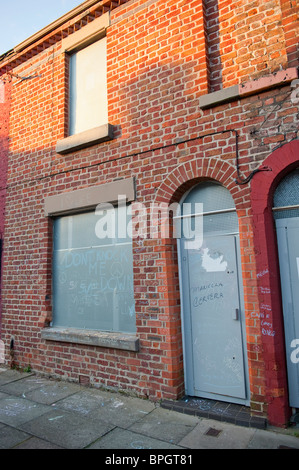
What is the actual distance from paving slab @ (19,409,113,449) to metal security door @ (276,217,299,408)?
2.16 meters

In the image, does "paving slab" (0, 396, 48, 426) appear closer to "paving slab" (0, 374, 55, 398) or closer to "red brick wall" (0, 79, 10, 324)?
"paving slab" (0, 374, 55, 398)

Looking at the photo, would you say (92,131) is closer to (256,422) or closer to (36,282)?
(36,282)

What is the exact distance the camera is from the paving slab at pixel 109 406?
12.4 feet

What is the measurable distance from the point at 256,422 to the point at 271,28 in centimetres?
473

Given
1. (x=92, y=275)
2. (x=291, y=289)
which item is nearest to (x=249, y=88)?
(x=291, y=289)

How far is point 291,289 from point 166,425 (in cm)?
213

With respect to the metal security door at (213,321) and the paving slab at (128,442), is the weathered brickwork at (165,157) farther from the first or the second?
the paving slab at (128,442)

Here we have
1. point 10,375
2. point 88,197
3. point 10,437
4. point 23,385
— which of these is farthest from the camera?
point 10,375

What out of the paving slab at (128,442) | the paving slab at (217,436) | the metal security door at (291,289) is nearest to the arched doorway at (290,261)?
the metal security door at (291,289)

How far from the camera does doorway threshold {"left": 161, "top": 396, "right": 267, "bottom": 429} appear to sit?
11.4 ft

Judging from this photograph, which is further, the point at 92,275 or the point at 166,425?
the point at 92,275

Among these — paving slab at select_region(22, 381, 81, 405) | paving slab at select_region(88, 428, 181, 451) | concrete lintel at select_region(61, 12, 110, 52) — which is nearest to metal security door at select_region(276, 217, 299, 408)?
paving slab at select_region(88, 428, 181, 451)

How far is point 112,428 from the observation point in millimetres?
3549

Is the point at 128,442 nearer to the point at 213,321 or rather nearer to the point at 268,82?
the point at 213,321
